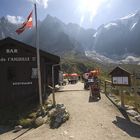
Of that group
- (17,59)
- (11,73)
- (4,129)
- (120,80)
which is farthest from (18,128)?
(17,59)

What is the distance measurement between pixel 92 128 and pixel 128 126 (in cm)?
192

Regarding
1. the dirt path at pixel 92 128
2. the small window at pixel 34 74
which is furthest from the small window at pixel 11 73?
the dirt path at pixel 92 128

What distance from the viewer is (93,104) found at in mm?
19359

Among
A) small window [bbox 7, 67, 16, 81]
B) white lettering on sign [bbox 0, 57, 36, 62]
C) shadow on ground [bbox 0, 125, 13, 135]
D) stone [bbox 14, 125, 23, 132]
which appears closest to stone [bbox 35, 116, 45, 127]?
stone [bbox 14, 125, 23, 132]

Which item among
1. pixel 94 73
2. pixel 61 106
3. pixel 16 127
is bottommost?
pixel 16 127

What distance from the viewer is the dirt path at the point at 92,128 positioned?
512 inches

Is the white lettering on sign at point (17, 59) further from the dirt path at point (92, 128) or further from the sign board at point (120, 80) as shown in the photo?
the sign board at point (120, 80)

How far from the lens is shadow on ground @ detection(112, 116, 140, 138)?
517 inches

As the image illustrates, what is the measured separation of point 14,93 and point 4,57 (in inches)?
129

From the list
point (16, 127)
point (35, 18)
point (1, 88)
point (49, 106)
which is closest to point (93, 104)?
point (49, 106)

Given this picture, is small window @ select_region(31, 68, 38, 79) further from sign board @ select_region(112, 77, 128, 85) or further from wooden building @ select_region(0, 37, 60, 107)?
sign board @ select_region(112, 77, 128, 85)

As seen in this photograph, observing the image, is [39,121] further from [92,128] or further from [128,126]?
[128,126]

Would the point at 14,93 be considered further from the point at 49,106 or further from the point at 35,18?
the point at 35,18

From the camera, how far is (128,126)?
1422cm
